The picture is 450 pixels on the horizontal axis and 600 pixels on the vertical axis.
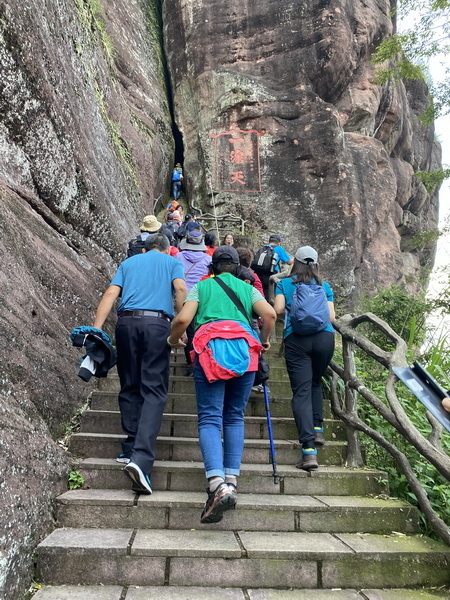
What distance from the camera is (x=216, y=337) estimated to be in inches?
119

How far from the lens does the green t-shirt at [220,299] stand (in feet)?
10.3

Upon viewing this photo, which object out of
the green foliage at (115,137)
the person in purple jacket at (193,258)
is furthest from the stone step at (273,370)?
the green foliage at (115,137)

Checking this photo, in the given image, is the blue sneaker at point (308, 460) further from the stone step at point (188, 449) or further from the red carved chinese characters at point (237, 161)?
the red carved chinese characters at point (237, 161)

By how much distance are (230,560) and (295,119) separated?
44.6ft

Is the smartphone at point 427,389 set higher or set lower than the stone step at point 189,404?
higher

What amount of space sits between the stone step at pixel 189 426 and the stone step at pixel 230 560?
1113 mm

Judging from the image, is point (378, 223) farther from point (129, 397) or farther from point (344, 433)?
point (129, 397)

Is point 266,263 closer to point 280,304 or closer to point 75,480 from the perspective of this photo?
point 280,304

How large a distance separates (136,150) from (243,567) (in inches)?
Answer: 386

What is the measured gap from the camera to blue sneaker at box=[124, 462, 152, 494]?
9.47 feet

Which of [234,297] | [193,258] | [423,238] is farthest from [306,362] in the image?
[423,238]

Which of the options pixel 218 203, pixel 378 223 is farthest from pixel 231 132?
pixel 378 223

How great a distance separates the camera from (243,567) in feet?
8.21

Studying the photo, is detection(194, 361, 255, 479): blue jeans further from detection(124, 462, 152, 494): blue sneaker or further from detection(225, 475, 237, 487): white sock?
detection(124, 462, 152, 494): blue sneaker
